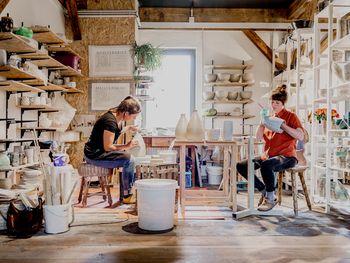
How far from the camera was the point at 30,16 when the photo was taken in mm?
4285

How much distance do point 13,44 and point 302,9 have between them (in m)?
4.30

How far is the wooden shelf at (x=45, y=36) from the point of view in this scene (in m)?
4.04

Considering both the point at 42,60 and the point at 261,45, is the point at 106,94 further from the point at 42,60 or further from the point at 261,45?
the point at 261,45

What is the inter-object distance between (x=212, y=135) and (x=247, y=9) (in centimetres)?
Answer: 350

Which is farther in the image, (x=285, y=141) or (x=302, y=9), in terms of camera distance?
(x=302, y=9)

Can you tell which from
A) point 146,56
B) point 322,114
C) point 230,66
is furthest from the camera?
point 230,66

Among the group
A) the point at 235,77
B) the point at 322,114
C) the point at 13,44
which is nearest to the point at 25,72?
the point at 13,44

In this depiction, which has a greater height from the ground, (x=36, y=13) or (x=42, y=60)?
(x=36, y=13)

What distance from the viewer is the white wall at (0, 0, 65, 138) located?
12.1ft

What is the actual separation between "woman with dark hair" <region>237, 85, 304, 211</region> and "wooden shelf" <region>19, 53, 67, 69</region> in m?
2.39

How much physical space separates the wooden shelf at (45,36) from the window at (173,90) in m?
2.52

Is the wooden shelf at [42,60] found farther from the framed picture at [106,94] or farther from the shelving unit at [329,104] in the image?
the shelving unit at [329,104]

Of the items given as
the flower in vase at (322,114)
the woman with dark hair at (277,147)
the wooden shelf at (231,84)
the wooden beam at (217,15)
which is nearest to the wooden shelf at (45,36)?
the wooden beam at (217,15)

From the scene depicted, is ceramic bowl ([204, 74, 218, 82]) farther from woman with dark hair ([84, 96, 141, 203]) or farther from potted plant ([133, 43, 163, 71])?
woman with dark hair ([84, 96, 141, 203])
